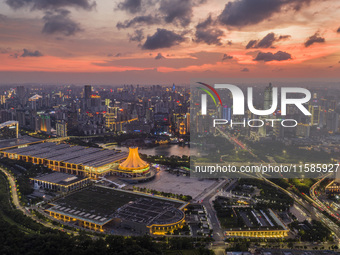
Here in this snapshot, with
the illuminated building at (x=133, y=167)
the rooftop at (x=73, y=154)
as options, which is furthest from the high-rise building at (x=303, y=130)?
the rooftop at (x=73, y=154)

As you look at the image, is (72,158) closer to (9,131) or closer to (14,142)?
(14,142)

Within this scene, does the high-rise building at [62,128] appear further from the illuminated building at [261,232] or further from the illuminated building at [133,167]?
the illuminated building at [261,232]

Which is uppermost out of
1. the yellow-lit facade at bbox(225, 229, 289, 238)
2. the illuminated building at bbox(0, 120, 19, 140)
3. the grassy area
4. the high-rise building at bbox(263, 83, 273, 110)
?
the high-rise building at bbox(263, 83, 273, 110)

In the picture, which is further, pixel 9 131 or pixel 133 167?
pixel 9 131

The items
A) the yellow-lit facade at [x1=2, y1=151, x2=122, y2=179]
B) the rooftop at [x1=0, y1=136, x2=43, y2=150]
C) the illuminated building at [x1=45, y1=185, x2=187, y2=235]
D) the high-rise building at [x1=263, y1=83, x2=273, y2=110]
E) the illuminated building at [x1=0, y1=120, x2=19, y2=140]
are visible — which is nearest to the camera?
the illuminated building at [x1=45, y1=185, x2=187, y2=235]

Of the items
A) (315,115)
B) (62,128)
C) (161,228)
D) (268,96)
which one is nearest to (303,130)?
(315,115)

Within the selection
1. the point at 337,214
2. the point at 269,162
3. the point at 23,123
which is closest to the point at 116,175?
the point at 269,162

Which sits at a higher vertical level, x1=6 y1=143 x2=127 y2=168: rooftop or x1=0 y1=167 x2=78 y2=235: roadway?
x1=6 y1=143 x2=127 y2=168: rooftop

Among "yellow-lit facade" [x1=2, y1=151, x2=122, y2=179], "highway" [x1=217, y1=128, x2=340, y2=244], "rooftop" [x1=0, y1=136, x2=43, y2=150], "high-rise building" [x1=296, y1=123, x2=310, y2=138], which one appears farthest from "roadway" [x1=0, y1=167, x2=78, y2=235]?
"high-rise building" [x1=296, y1=123, x2=310, y2=138]

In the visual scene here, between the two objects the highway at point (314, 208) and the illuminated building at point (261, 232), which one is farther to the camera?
the highway at point (314, 208)

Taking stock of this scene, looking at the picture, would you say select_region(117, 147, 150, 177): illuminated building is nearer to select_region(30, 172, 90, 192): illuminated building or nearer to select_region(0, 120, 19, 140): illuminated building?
select_region(30, 172, 90, 192): illuminated building
